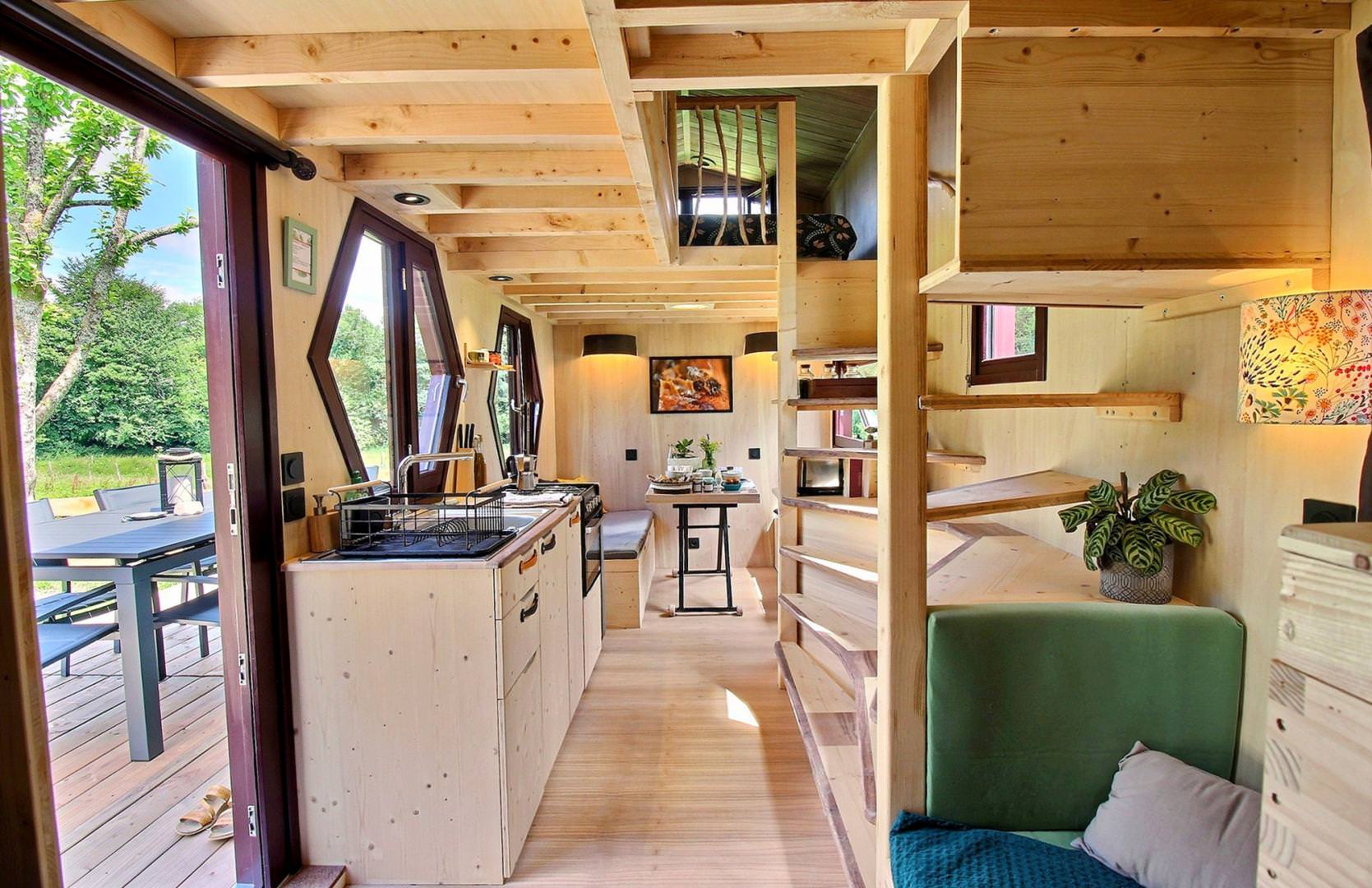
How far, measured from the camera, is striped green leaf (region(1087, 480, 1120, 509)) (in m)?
1.66

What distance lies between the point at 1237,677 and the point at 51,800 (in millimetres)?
2540

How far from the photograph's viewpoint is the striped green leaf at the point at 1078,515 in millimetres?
1652

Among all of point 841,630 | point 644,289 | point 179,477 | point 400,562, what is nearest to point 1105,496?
point 841,630

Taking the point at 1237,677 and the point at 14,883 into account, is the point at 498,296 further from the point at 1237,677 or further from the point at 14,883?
the point at 1237,677

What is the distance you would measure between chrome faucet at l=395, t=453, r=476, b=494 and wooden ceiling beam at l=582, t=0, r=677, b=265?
120 cm

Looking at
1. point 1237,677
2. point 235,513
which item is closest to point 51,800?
point 235,513

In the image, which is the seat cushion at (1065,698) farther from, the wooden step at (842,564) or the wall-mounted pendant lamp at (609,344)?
the wall-mounted pendant lamp at (609,344)

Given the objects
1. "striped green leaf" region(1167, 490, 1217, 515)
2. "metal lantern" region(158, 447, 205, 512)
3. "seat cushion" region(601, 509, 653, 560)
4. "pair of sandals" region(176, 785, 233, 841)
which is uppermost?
"metal lantern" region(158, 447, 205, 512)

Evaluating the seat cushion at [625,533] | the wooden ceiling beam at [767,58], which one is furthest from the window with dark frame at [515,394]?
the wooden ceiling beam at [767,58]

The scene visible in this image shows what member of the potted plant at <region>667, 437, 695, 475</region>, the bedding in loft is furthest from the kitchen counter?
the potted plant at <region>667, 437, 695, 475</region>

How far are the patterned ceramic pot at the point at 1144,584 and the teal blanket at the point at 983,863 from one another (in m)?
0.66

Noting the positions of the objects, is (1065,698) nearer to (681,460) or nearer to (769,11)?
(769,11)

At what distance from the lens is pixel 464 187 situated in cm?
254

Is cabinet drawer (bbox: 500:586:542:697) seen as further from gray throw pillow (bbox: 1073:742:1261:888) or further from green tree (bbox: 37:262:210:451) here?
gray throw pillow (bbox: 1073:742:1261:888)
